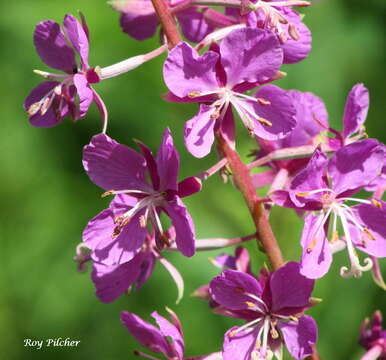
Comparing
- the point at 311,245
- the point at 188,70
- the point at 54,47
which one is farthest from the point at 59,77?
the point at 311,245

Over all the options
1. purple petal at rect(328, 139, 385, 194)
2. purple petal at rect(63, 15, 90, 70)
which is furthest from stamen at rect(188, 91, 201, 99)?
purple petal at rect(328, 139, 385, 194)

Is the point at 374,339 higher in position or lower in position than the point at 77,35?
lower

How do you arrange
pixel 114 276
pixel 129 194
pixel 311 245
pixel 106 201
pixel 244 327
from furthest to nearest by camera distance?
pixel 106 201
pixel 114 276
pixel 129 194
pixel 244 327
pixel 311 245

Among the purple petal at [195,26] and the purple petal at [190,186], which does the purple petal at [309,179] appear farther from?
the purple petal at [195,26]

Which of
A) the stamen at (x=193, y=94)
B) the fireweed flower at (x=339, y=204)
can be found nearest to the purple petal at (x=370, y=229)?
the fireweed flower at (x=339, y=204)

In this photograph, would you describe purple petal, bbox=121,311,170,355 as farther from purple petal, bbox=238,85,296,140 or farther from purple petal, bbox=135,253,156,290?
purple petal, bbox=238,85,296,140

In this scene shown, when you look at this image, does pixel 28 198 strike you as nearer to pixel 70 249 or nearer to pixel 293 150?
pixel 70 249

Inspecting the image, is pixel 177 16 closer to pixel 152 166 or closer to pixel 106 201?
pixel 152 166

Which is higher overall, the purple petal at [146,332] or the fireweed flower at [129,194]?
the fireweed flower at [129,194]
